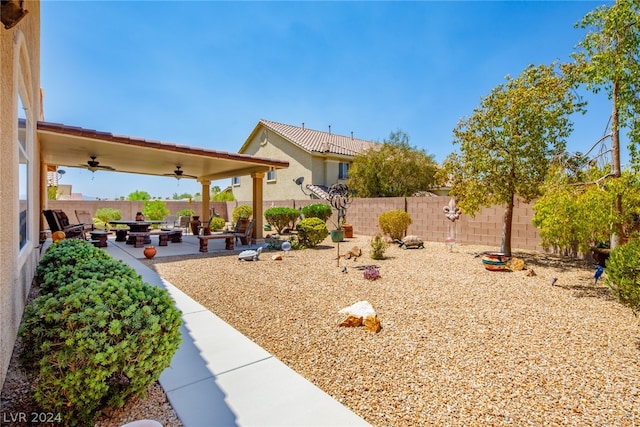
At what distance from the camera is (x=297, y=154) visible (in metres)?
22.4

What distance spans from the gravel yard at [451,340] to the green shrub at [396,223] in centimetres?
538

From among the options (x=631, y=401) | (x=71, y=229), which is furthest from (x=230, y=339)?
(x=71, y=229)

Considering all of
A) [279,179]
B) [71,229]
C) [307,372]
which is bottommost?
[307,372]

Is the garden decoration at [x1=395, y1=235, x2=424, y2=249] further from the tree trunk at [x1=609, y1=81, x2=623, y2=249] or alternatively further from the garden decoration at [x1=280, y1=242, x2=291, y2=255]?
the tree trunk at [x1=609, y1=81, x2=623, y2=249]

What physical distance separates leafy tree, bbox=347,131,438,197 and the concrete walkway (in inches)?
627

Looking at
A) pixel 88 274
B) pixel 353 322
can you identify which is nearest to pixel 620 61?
pixel 353 322

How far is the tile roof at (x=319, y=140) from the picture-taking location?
22.0 m

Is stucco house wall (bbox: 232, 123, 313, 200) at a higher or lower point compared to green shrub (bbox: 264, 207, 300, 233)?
higher

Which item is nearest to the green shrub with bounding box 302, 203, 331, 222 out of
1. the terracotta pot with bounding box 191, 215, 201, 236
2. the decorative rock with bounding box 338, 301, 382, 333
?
the terracotta pot with bounding box 191, 215, 201, 236

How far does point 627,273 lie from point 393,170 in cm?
1513

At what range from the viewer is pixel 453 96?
14047mm

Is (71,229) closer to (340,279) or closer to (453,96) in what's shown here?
(340,279)

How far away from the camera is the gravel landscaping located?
259 cm

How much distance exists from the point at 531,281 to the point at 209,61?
11.4 meters
